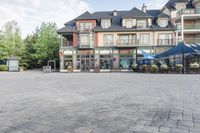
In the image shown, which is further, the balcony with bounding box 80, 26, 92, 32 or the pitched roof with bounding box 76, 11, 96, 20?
the pitched roof with bounding box 76, 11, 96, 20

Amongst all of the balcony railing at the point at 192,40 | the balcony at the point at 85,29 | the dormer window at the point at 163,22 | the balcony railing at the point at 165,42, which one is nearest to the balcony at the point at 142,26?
the dormer window at the point at 163,22

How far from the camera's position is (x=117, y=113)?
→ 556 centimetres

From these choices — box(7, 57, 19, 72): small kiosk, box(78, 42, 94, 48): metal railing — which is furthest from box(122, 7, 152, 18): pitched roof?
box(7, 57, 19, 72): small kiosk

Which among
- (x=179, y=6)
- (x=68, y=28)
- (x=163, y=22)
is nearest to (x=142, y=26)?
(x=163, y=22)

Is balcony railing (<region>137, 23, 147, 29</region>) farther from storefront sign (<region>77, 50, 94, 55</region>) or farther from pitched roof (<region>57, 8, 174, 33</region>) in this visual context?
storefront sign (<region>77, 50, 94, 55</region>)

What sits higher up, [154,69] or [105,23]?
[105,23]

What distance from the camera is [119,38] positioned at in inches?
1476

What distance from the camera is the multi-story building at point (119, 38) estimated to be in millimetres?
37000

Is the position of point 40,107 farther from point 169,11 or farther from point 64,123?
point 169,11

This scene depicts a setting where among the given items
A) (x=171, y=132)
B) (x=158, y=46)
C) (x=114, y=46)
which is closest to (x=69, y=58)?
(x=114, y=46)

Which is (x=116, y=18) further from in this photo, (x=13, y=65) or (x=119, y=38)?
(x=13, y=65)

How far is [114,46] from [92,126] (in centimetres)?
3333

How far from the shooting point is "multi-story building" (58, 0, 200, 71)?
37.0 m

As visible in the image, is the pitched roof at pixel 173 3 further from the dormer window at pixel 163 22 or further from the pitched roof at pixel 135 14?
the pitched roof at pixel 135 14
